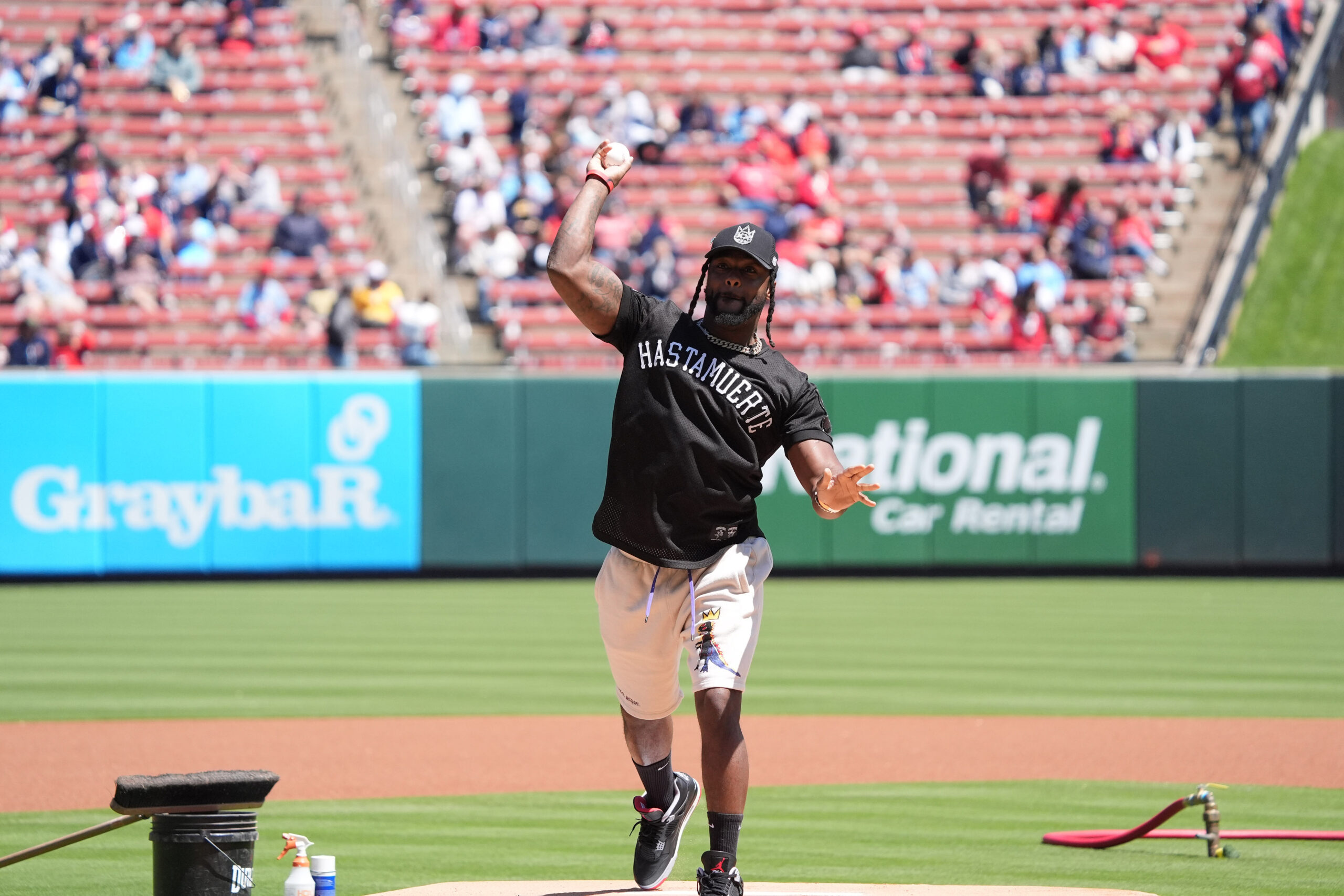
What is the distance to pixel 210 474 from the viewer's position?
58.0 feet

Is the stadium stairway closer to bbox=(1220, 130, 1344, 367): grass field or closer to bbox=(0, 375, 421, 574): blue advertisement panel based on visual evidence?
bbox=(1220, 130, 1344, 367): grass field

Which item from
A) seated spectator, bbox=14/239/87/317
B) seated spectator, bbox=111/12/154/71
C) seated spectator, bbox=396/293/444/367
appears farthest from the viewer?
seated spectator, bbox=111/12/154/71

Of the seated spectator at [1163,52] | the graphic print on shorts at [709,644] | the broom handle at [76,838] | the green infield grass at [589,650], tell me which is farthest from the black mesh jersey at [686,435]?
the seated spectator at [1163,52]

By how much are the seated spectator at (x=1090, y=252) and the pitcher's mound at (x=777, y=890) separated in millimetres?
16723

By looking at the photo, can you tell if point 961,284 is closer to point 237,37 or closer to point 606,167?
point 237,37

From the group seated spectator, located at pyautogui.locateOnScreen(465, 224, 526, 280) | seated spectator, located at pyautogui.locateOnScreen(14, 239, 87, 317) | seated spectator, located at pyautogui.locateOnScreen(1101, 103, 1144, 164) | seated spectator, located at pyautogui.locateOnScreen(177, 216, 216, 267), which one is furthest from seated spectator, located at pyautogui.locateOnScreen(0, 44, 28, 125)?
seated spectator, located at pyautogui.locateOnScreen(1101, 103, 1144, 164)

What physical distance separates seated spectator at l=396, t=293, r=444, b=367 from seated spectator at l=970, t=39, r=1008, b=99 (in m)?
8.89

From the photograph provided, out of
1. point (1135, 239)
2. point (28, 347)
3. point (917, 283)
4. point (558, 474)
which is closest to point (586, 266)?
point (558, 474)

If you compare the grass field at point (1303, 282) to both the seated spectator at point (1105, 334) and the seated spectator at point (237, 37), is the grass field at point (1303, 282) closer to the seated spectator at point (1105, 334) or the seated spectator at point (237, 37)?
the seated spectator at point (1105, 334)

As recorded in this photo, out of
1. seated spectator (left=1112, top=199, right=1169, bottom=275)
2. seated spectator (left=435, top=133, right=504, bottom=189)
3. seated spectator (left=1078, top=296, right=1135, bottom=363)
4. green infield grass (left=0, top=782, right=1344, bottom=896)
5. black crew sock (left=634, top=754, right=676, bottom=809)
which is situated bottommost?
green infield grass (left=0, top=782, right=1344, bottom=896)

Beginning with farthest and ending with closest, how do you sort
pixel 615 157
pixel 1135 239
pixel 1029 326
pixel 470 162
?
1. pixel 470 162
2. pixel 1135 239
3. pixel 1029 326
4. pixel 615 157

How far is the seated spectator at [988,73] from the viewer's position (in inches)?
957

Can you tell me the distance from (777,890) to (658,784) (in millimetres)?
546

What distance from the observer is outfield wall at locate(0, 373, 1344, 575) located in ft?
57.4
